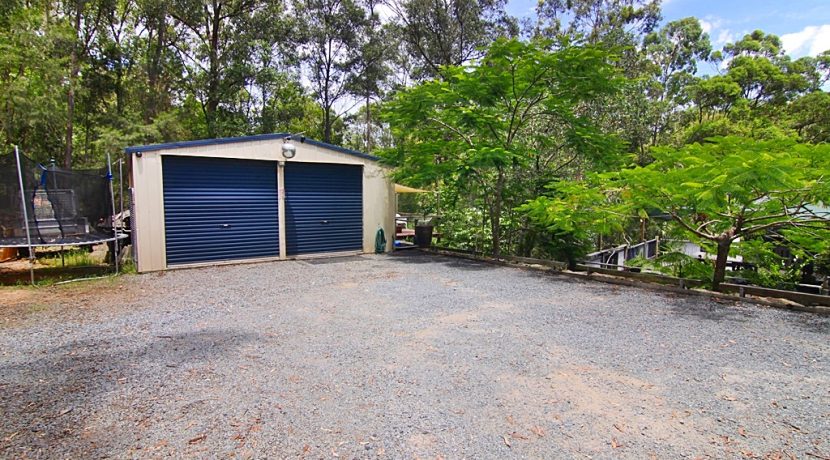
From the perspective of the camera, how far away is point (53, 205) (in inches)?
275

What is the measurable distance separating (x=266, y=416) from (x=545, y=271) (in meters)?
6.55

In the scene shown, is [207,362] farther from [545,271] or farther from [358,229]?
[358,229]

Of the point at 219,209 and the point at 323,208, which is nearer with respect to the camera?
the point at 219,209

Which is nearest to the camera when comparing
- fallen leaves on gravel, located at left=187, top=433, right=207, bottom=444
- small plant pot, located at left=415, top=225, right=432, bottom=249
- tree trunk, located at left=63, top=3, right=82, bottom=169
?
fallen leaves on gravel, located at left=187, top=433, right=207, bottom=444

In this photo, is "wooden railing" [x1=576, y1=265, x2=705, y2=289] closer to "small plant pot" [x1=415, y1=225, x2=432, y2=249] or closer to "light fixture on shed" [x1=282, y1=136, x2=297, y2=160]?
"small plant pot" [x1=415, y1=225, x2=432, y2=249]

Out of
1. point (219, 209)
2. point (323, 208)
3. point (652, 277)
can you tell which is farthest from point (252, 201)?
point (652, 277)

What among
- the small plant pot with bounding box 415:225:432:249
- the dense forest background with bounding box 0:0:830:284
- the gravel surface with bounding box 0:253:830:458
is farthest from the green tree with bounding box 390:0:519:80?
the gravel surface with bounding box 0:253:830:458

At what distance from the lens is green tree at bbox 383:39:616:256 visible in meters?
7.77

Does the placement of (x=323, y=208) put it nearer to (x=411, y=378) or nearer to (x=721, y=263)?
(x=411, y=378)

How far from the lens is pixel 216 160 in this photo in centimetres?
858

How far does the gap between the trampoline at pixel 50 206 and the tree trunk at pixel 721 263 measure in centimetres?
990

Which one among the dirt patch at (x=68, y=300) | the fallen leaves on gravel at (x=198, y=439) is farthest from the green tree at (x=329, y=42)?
the fallen leaves on gravel at (x=198, y=439)

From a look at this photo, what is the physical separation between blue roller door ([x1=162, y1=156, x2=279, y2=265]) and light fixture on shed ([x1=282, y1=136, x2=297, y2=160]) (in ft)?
1.28

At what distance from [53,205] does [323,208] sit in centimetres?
497
